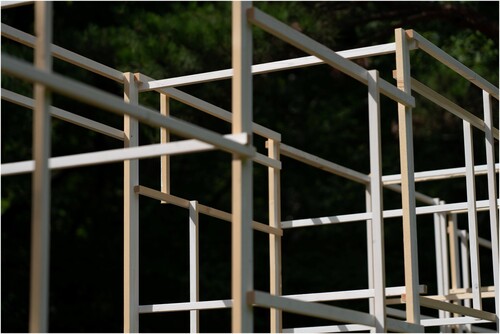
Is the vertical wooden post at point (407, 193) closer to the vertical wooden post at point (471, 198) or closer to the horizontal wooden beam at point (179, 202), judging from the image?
the vertical wooden post at point (471, 198)

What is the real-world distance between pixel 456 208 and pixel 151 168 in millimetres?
8459

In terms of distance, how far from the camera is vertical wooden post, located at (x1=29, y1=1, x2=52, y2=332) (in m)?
2.75

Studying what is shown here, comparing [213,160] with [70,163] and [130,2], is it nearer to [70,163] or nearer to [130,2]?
[130,2]

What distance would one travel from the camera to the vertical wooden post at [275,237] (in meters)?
5.71

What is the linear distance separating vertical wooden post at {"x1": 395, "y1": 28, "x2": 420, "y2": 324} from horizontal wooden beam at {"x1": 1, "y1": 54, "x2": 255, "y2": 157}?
1281mm

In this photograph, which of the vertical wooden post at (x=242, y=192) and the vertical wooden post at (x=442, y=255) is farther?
the vertical wooden post at (x=442, y=255)

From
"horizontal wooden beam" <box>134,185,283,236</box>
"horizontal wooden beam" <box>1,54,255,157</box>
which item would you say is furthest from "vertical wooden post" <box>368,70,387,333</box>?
"horizontal wooden beam" <box>134,185,283,236</box>

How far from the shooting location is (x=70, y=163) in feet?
10.7

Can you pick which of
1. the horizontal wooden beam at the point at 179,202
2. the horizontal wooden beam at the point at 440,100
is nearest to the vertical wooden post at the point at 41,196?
the horizontal wooden beam at the point at 440,100

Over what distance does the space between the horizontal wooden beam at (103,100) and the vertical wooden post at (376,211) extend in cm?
100

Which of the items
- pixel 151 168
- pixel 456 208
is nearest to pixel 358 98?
Answer: pixel 151 168

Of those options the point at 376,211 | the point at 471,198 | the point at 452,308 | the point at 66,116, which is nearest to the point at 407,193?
the point at 376,211

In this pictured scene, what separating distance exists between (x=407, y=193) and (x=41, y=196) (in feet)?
6.69

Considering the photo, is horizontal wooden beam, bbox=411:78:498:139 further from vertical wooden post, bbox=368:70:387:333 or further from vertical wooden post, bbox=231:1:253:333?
vertical wooden post, bbox=231:1:253:333
